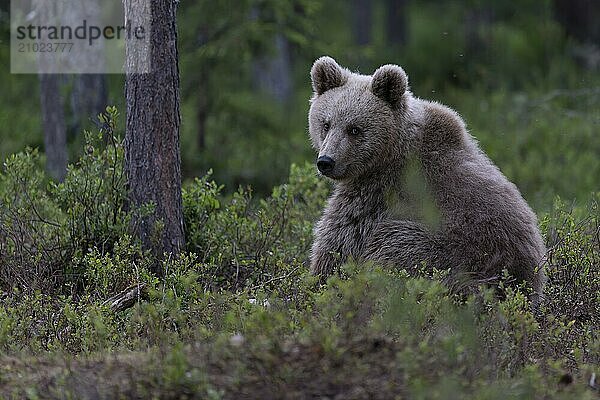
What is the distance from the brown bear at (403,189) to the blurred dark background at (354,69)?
9.87 ft

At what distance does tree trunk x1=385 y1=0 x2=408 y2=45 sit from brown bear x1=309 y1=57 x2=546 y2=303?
55.8 ft

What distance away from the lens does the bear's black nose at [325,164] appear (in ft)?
21.2

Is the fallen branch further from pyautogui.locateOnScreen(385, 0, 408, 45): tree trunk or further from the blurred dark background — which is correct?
pyautogui.locateOnScreen(385, 0, 408, 45): tree trunk

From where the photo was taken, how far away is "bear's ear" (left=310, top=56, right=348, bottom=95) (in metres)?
6.83

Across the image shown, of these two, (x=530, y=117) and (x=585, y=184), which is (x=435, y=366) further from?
(x=530, y=117)

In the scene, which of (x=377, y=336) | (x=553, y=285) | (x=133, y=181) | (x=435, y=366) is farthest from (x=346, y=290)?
(x=133, y=181)

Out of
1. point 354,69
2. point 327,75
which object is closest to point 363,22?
point 354,69

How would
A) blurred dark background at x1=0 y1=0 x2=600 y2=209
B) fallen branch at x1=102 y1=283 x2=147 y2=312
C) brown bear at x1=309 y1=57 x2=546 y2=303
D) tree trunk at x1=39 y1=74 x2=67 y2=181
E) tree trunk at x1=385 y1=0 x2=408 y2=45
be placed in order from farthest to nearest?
tree trunk at x1=385 y1=0 x2=408 y2=45 < blurred dark background at x1=0 y1=0 x2=600 y2=209 < tree trunk at x1=39 y1=74 x2=67 y2=181 < fallen branch at x1=102 y1=283 x2=147 y2=312 < brown bear at x1=309 y1=57 x2=546 y2=303

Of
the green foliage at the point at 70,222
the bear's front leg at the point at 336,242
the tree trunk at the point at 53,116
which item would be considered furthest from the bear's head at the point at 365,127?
the tree trunk at the point at 53,116

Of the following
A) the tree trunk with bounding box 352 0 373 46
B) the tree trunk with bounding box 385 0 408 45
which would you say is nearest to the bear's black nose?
the tree trunk with bounding box 352 0 373 46

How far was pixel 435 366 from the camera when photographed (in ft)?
13.8

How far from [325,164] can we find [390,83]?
0.78 m

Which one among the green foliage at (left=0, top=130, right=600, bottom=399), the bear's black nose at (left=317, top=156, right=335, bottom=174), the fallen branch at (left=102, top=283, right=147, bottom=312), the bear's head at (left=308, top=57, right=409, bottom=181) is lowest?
the fallen branch at (left=102, top=283, right=147, bottom=312)

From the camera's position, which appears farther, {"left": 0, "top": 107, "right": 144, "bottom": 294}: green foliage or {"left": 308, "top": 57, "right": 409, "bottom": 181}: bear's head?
{"left": 0, "top": 107, "right": 144, "bottom": 294}: green foliage
